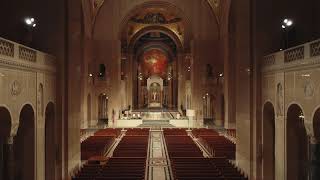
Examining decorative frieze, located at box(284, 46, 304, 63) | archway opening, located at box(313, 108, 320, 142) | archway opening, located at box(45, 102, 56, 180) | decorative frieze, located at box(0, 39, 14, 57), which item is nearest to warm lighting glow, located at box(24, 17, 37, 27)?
archway opening, located at box(45, 102, 56, 180)

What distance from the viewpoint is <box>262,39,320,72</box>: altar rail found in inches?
461

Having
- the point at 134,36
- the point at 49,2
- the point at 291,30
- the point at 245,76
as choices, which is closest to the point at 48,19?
the point at 49,2

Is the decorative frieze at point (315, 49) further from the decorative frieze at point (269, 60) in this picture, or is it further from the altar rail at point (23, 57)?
the altar rail at point (23, 57)

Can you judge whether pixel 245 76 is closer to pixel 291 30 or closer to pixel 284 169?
pixel 291 30

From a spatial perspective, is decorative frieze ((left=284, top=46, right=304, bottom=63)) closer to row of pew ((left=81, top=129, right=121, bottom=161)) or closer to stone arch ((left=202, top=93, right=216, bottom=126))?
row of pew ((left=81, top=129, right=121, bottom=161))

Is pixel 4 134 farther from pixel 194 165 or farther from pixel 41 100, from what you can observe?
pixel 194 165

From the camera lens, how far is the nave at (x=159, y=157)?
15672 mm

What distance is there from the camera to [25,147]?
1442 centimetres

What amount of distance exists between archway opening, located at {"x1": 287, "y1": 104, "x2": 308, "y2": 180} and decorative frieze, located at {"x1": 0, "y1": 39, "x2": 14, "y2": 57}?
885 centimetres

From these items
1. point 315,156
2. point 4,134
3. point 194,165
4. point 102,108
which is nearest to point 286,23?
point 315,156

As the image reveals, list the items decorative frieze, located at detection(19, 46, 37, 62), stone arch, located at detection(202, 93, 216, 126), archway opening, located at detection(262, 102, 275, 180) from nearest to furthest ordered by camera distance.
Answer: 1. decorative frieze, located at detection(19, 46, 37, 62)
2. archway opening, located at detection(262, 102, 275, 180)
3. stone arch, located at detection(202, 93, 216, 126)

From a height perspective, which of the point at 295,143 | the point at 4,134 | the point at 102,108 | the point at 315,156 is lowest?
the point at 315,156

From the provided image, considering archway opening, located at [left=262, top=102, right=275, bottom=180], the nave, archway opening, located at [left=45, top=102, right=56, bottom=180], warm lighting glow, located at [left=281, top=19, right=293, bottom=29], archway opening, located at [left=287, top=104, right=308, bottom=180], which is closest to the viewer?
archway opening, located at [left=287, top=104, right=308, bottom=180]

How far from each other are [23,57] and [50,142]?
4467 millimetres
